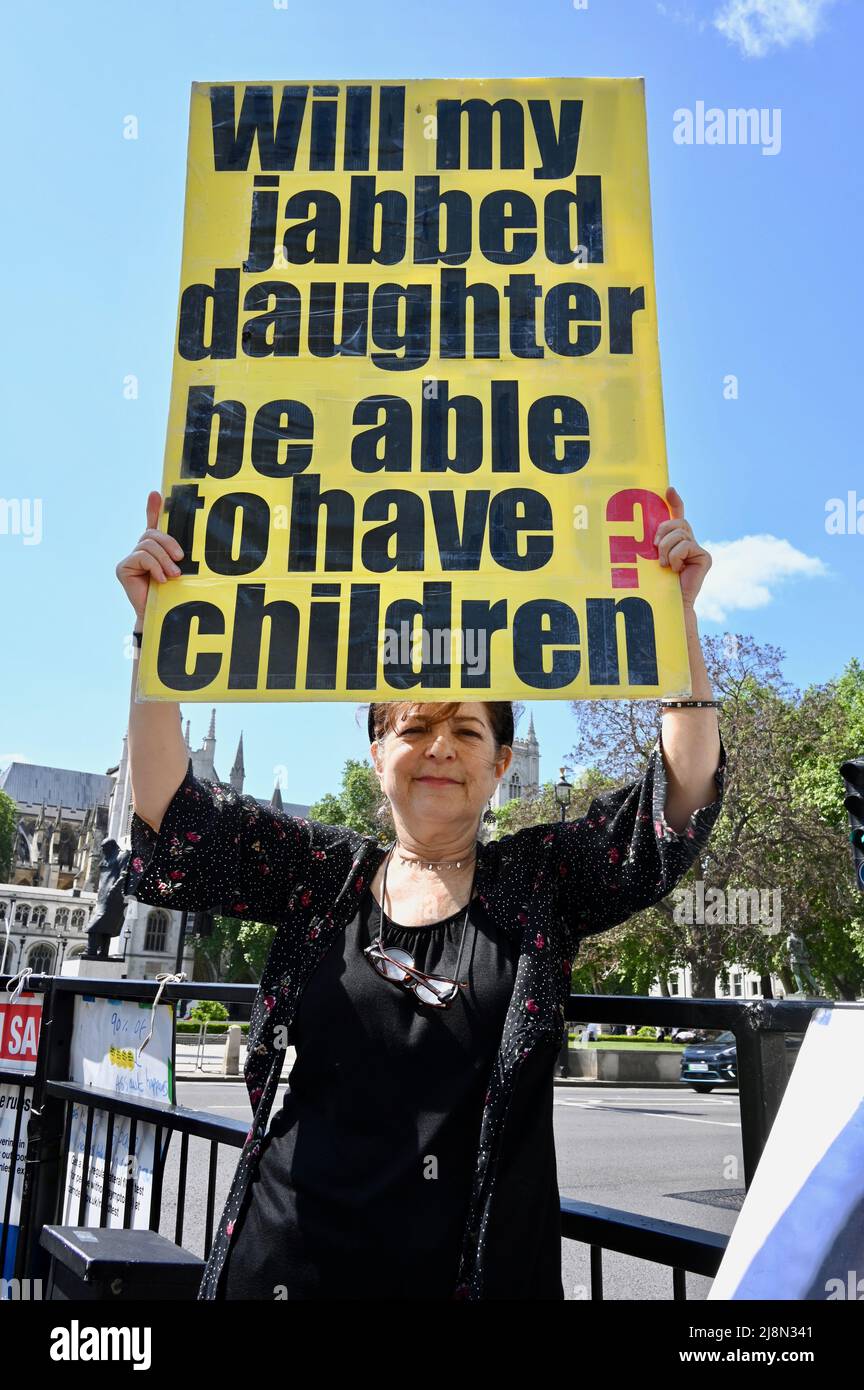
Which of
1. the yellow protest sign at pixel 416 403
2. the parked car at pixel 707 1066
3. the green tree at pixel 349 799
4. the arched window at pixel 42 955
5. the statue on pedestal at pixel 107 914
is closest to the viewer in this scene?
the yellow protest sign at pixel 416 403

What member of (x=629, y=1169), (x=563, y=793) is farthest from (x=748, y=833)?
(x=629, y=1169)

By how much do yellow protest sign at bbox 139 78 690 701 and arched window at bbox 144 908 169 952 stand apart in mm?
90235

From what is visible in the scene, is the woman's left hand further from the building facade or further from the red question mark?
the building facade

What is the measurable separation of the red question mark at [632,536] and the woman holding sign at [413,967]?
0.04m

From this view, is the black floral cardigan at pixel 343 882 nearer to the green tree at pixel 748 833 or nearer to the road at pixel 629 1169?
the road at pixel 629 1169

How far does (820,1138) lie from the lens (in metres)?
1.38

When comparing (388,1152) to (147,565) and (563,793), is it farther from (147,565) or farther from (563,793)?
(563,793)

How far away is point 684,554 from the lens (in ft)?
6.55

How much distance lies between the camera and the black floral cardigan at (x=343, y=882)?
185 cm

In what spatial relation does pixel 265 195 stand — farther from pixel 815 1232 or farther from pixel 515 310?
pixel 815 1232

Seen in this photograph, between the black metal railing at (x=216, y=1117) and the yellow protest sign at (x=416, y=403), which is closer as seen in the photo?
the black metal railing at (x=216, y=1117)

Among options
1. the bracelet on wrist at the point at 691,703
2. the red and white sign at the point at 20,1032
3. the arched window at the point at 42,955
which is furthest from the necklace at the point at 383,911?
the arched window at the point at 42,955

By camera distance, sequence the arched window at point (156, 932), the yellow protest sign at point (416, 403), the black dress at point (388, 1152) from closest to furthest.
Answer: the black dress at point (388, 1152), the yellow protest sign at point (416, 403), the arched window at point (156, 932)

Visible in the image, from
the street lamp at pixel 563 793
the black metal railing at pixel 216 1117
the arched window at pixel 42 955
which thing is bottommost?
the black metal railing at pixel 216 1117
